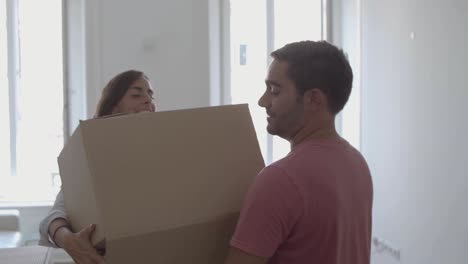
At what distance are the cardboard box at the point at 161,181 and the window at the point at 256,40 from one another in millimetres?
3066

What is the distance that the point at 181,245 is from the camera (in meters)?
0.99

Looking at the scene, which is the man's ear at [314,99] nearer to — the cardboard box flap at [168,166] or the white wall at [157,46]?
the cardboard box flap at [168,166]

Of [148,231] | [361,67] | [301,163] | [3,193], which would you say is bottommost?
[3,193]

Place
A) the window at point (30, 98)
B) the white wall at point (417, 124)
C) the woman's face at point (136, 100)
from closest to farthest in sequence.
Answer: the woman's face at point (136, 100), the white wall at point (417, 124), the window at point (30, 98)

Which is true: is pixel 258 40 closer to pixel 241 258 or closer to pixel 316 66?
pixel 316 66

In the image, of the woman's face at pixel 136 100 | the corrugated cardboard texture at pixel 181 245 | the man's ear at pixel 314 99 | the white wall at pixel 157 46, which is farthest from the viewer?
the white wall at pixel 157 46

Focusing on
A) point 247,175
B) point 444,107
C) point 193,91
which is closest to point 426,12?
point 444,107

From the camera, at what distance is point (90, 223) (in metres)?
0.98

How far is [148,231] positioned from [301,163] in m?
0.31

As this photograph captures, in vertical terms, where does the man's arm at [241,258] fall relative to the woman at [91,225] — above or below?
below

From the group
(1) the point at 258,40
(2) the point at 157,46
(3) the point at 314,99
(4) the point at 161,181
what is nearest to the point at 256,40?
(1) the point at 258,40

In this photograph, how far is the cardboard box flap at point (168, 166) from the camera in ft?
3.08

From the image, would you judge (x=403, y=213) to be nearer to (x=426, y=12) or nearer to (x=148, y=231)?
(x=426, y=12)

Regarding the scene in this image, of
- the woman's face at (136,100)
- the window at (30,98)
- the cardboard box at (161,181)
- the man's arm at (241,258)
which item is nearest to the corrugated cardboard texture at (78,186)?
the cardboard box at (161,181)
